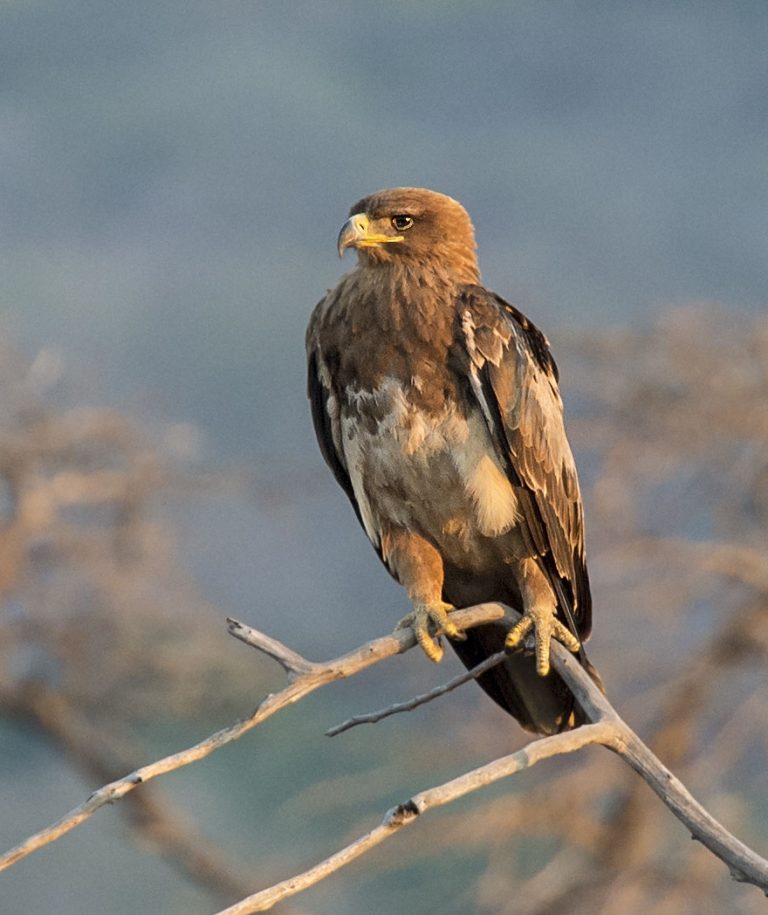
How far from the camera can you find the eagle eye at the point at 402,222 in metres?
4.22

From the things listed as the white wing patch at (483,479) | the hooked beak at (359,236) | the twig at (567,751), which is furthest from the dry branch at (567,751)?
the hooked beak at (359,236)

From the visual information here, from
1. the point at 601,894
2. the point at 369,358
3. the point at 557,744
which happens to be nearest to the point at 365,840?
the point at 557,744

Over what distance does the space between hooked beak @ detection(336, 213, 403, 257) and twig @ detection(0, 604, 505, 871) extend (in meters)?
1.31

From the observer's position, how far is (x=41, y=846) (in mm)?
2492

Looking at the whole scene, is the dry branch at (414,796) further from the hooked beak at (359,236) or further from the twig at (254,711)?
the hooked beak at (359,236)

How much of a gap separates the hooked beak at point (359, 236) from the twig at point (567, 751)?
171cm

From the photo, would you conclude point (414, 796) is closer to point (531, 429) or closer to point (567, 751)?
point (567, 751)

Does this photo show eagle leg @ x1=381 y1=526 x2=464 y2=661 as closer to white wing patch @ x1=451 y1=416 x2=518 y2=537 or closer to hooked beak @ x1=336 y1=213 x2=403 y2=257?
white wing patch @ x1=451 y1=416 x2=518 y2=537

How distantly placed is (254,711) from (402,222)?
1974mm

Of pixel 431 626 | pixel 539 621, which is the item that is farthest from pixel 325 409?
pixel 539 621

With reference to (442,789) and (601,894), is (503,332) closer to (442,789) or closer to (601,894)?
(442,789)

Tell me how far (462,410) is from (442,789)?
1627mm

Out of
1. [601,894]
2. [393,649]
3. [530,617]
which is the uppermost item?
[601,894]

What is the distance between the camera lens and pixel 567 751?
2811 millimetres
